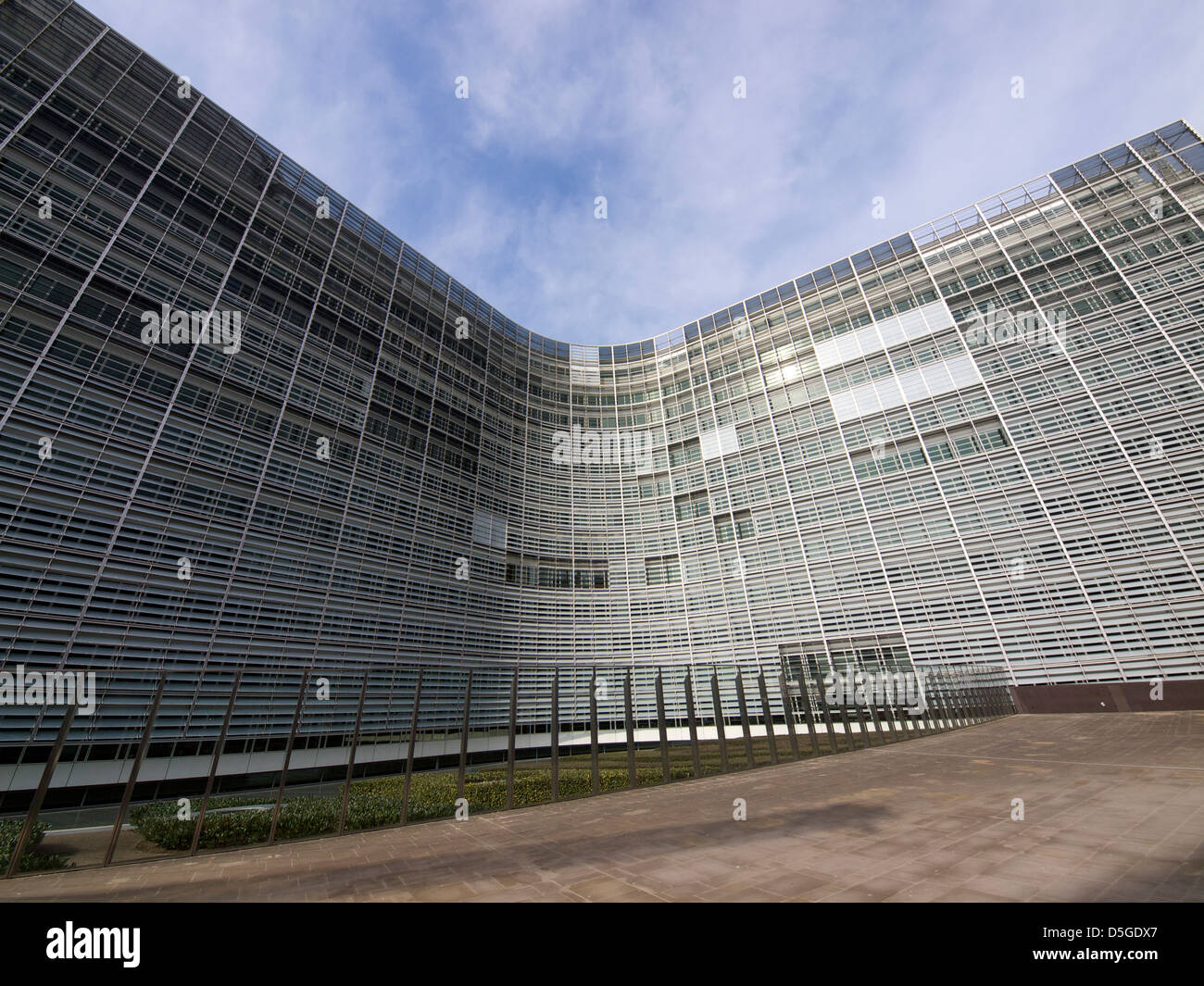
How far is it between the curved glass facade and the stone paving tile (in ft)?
15.3

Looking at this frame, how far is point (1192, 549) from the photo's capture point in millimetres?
27500

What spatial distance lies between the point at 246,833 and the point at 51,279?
25.9 metres

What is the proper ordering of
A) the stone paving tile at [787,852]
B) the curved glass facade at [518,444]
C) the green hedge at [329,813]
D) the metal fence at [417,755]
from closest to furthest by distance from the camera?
the stone paving tile at [787,852] < the green hedge at [329,813] < the metal fence at [417,755] < the curved glass facade at [518,444]

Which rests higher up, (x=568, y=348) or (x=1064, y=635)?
(x=568, y=348)

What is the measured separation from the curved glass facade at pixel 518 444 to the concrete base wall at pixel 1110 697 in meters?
0.85

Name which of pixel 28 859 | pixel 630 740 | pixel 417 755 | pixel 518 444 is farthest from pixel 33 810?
pixel 518 444

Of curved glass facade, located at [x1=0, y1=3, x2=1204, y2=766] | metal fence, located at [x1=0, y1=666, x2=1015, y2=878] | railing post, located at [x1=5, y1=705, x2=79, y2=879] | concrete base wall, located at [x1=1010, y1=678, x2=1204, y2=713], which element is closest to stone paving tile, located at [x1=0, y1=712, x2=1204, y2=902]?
railing post, located at [x1=5, y1=705, x2=79, y2=879]

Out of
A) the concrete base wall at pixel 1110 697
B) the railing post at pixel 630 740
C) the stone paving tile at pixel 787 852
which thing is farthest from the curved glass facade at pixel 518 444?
the stone paving tile at pixel 787 852

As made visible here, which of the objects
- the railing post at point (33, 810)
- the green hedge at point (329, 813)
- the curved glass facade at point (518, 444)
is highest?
the curved glass facade at point (518, 444)

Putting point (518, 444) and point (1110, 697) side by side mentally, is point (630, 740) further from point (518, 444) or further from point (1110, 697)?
point (518, 444)

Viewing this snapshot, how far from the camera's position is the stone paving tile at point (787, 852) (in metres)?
4.71

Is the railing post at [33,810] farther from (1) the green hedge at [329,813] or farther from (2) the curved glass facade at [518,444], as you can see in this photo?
(2) the curved glass facade at [518,444]
